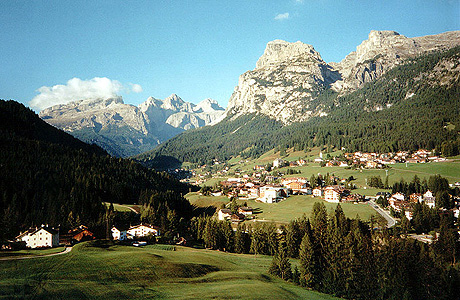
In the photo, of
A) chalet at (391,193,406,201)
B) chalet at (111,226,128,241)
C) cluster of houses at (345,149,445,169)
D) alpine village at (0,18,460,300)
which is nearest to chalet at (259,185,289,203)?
alpine village at (0,18,460,300)

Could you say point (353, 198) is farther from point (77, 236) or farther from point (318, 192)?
point (77, 236)

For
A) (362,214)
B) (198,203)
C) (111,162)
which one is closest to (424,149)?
(362,214)

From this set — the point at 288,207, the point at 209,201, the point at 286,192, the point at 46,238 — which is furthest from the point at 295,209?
the point at 46,238

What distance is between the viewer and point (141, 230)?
276 feet

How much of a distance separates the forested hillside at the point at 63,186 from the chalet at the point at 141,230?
4.80 m

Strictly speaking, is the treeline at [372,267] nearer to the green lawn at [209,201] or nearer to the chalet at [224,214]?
the chalet at [224,214]

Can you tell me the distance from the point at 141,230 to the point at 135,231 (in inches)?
64.3

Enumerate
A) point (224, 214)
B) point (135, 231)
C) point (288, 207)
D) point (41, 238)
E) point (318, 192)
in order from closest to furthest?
point (41, 238), point (135, 231), point (224, 214), point (288, 207), point (318, 192)

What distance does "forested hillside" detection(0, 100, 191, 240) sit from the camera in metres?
88.1

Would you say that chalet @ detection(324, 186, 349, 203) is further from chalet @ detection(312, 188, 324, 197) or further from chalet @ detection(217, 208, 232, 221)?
chalet @ detection(217, 208, 232, 221)

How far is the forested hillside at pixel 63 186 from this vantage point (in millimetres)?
88125

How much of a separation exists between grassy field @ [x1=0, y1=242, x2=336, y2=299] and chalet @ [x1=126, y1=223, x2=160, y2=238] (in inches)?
999

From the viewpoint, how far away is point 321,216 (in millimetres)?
77000

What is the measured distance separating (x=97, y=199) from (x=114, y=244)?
47.4 meters
